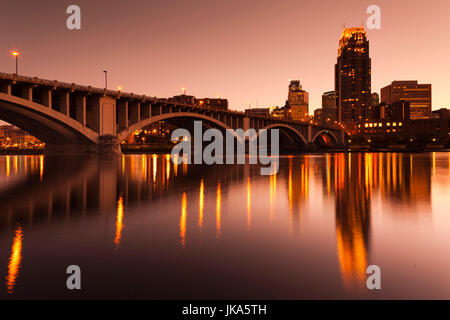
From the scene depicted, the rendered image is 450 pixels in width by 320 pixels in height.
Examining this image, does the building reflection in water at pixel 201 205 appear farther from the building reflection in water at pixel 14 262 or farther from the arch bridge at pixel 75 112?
the arch bridge at pixel 75 112

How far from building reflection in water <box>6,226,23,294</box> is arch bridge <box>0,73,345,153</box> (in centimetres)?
4433

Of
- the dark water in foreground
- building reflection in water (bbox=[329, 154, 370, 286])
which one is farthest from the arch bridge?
building reflection in water (bbox=[329, 154, 370, 286])

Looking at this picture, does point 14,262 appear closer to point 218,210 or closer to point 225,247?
point 225,247

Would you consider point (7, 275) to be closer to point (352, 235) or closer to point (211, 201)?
point (352, 235)

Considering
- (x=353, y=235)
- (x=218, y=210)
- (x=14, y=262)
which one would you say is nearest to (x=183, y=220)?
(x=218, y=210)

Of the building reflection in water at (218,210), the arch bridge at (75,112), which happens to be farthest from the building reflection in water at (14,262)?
the arch bridge at (75,112)

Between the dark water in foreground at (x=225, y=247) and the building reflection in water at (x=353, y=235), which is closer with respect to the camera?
the dark water in foreground at (x=225, y=247)

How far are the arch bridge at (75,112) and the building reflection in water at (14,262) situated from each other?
145ft

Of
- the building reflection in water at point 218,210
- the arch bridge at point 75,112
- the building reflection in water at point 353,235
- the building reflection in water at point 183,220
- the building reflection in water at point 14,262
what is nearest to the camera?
the building reflection in water at point 14,262

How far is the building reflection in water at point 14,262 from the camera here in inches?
211

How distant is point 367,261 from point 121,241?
4.80m

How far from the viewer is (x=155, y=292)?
5.07 metres

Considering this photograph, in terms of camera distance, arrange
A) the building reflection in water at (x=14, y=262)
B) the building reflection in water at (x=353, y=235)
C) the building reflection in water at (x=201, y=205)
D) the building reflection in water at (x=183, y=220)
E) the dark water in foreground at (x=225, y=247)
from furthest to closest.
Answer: the building reflection in water at (x=201, y=205), the building reflection in water at (x=183, y=220), the building reflection in water at (x=353, y=235), the building reflection in water at (x=14, y=262), the dark water in foreground at (x=225, y=247)

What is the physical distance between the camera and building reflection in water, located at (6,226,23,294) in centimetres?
537
